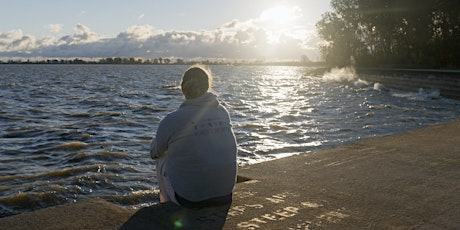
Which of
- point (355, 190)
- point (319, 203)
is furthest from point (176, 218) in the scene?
point (355, 190)

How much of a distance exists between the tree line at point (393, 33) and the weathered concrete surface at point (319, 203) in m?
46.0

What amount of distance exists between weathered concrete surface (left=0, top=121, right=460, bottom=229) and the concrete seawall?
2268 cm

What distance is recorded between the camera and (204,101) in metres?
4.40

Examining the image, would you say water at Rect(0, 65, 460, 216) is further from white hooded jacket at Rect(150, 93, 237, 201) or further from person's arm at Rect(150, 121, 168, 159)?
white hooded jacket at Rect(150, 93, 237, 201)

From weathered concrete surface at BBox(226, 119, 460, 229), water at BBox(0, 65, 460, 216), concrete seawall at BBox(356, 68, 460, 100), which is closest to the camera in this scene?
weathered concrete surface at BBox(226, 119, 460, 229)

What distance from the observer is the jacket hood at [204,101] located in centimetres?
437

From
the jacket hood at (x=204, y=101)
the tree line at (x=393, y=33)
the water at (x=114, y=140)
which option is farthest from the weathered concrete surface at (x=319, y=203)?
A: the tree line at (x=393, y=33)

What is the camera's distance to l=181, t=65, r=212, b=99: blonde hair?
4.38 m

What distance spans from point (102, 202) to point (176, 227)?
109 centimetres

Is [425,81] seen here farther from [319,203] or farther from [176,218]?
[176,218]

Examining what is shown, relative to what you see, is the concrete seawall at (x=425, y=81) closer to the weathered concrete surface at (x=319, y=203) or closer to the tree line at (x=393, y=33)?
the tree line at (x=393, y=33)

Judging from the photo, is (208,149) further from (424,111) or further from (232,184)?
(424,111)

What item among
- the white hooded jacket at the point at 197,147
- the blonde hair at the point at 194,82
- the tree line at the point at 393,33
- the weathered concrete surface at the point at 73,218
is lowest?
the weathered concrete surface at the point at 73,218

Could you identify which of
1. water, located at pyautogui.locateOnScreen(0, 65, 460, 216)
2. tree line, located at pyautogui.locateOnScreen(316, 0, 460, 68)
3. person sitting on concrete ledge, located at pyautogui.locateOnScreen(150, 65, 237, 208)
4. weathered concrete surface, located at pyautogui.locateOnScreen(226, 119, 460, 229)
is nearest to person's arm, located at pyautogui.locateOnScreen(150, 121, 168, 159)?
person sitting on concrete ledge, located at pyautogui.locateOnScreen(150, 65, 237, 208)
